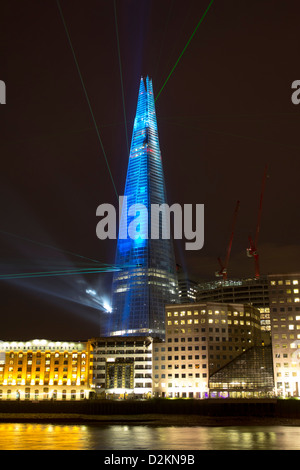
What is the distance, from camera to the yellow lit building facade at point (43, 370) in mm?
173125

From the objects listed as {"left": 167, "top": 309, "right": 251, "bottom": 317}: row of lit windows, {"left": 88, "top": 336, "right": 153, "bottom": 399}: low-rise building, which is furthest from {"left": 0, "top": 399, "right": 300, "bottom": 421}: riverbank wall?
{"left": 167, "top": 309, "right": 251, "bottom": 317}: row of lit windows

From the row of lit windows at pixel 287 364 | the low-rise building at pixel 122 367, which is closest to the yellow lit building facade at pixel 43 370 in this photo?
the low-rise building at pixel 122 367

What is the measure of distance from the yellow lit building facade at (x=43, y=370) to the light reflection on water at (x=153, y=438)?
7349cm

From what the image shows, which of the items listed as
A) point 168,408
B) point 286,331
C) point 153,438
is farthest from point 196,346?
point 153,438

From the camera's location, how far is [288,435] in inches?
3406

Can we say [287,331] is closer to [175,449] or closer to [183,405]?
[183,405]

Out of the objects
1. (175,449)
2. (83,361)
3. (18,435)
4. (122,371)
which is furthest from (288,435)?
(83,361)

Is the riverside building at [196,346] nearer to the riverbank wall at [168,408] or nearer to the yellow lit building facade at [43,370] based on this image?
the riverbank wall at [168,408]

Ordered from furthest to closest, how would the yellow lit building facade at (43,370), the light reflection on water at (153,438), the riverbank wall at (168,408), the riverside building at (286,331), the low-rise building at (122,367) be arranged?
the yellow lit building facade at (43,370) < the low-rise building at (122,367) < the riverside building at (286,331) < the riverbank wall at (168,408) < the light reflection on water at (153,438)

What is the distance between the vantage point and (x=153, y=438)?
270ft

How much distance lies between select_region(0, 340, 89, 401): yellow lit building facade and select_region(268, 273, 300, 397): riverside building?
67.1 m

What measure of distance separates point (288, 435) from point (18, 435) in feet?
152
